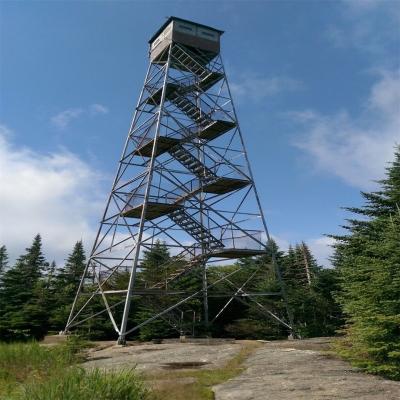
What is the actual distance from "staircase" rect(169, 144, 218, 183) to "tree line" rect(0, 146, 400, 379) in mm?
4973

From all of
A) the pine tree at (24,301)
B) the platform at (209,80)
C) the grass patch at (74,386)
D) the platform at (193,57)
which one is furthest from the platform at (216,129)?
the pine tree at (24,301)

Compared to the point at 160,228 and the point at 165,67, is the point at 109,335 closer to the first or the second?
the point at 160,228

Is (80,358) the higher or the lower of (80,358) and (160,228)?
the lower

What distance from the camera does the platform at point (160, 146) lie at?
23.5 meters

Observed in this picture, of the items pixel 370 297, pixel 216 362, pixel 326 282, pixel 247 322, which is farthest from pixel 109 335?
pixel 370 297

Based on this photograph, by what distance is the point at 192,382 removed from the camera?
10.3m

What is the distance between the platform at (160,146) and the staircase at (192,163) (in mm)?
361

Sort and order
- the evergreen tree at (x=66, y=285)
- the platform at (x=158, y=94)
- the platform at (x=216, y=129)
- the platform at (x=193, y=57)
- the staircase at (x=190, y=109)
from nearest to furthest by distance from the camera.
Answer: the platform at (x=216, y=129) < the platform at (x=158, y=94) < the staircase at (x=190, y=109) < the platform at (x=193, y=57) < the evergreen tree at (x=66, y=285)

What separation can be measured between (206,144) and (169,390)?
1716 cm

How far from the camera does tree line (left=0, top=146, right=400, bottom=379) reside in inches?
450

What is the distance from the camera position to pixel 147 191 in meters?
21.9

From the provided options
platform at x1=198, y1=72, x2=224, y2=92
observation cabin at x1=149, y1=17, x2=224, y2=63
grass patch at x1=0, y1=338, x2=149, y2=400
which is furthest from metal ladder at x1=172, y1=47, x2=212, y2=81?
grass patch at x1=0, y1=338, x2=149, y2=400

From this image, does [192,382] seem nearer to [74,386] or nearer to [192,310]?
[74,386]

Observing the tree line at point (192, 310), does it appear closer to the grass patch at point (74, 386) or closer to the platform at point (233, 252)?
the platform at point (233, 252)
